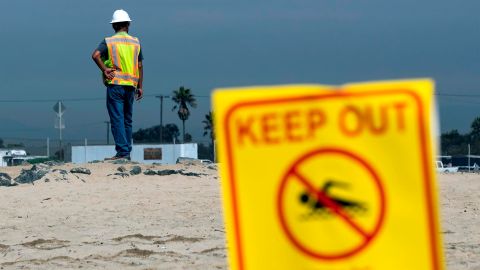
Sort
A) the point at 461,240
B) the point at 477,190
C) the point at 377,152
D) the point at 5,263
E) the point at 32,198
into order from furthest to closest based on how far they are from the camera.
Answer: the point at 477,190
the point at 32,198
the point at 461,240
the point at 5,263
the point at 377,152

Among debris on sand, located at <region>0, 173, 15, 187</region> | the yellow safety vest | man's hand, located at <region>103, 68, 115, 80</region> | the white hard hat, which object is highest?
the white hard hat

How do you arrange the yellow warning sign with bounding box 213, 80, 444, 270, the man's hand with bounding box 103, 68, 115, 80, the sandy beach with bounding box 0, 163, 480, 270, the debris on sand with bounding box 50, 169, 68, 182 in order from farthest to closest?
the man's hand with bounding box 103, 68, 115, 80 → the debris on sand with bounding box 50, 169, 68, 182 → the sandy beach with bounding box 0, 163, 480, 270 → the yellow warning sign with bounding box 213, 80, 444, 270

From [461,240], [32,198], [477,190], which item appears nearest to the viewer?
[461,240]

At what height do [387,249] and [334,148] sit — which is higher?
[334,148]

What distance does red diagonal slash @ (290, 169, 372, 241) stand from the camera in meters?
2.22

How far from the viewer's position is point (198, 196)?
10.6m

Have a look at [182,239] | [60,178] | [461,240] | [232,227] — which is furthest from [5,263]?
[232,227]

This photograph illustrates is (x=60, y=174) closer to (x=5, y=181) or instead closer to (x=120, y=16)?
(x=5, y=181)

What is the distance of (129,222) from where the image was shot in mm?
9125

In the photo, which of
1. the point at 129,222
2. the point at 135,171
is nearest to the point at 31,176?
the point at 135,171

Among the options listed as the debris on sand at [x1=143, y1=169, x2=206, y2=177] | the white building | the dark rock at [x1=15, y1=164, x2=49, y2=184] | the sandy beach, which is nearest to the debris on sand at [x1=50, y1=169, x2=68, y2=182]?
the sandy beach

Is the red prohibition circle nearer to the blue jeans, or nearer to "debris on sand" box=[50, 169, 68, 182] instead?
"debris on sand" box=[50, 169, 68, 182]

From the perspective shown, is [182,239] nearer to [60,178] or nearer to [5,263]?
[5,263]

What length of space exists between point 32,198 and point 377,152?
861cm
